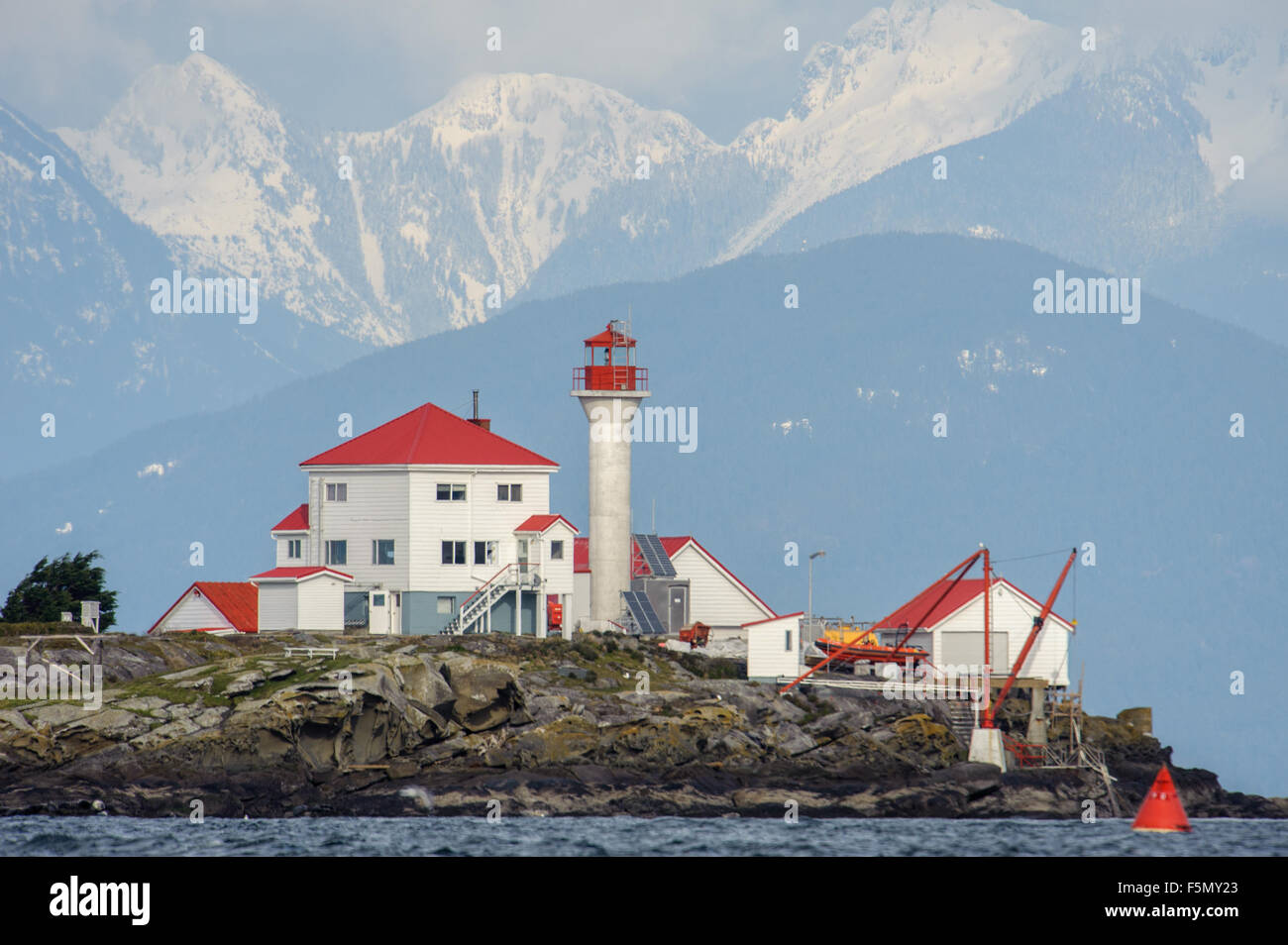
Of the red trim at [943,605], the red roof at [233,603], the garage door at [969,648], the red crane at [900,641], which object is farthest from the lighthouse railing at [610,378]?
the red roof at [233,603]

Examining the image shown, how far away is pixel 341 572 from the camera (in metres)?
71.6

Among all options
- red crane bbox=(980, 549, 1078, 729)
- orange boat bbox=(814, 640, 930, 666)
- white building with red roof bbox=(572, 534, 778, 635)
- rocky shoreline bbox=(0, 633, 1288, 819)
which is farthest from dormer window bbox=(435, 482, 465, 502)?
red crane bbox=(980, 549, 1078, 729)

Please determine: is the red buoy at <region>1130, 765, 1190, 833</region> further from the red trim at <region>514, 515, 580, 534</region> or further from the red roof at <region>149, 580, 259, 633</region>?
the red roof at <region>149, 580, 259, 633</region>

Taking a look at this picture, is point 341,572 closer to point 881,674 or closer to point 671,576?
point 671,576

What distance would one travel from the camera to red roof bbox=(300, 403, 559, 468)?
72.0m

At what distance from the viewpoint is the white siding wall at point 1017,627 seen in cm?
6944

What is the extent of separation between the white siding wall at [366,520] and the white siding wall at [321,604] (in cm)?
214

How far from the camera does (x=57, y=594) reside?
7162 centimetres

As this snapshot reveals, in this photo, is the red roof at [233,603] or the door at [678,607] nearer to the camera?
the red roof at [233,603]

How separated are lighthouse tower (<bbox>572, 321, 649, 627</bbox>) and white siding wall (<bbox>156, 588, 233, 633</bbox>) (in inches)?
533

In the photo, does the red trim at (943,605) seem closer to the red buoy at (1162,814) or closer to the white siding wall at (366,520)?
the red buoy at (1162,814)

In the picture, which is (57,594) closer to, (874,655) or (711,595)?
(711,595)

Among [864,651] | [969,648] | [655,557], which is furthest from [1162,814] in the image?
[655,557]
